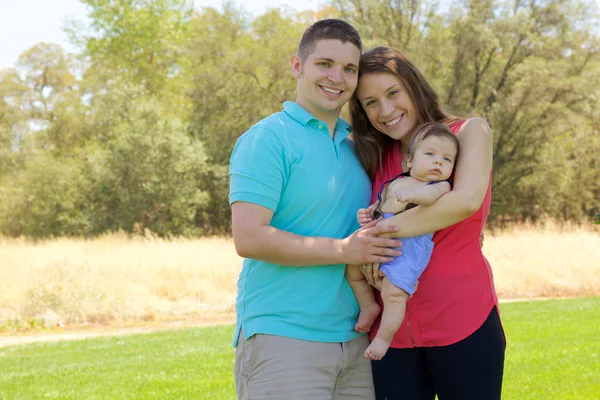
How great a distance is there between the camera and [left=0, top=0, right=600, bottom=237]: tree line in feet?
84.2

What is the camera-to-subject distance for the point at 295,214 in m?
2.86

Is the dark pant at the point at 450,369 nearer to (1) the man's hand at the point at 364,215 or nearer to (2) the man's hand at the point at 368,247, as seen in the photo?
(2) the man's hand at the point at 368,247

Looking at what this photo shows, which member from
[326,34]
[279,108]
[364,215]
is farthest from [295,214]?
[279,108]

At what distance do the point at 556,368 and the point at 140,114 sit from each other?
21.3 metres

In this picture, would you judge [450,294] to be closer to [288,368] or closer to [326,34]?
[288,368]

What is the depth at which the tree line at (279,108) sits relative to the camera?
25.7m

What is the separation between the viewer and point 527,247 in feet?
55.4

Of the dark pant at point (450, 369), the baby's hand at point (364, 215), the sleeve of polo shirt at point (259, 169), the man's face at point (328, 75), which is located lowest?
the dark pant at point (450, 369)

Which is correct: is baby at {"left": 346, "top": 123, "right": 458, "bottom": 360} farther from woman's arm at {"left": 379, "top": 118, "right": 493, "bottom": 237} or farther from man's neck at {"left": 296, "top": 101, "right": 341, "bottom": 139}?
man's neck at {"left": 296, "top": 101, "right": 341, "bottom": 139}

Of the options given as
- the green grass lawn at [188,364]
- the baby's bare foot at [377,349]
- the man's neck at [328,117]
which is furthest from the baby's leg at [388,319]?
the green grass lawn at [188,364]

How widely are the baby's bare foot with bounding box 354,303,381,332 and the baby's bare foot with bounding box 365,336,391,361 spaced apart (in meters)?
0.09

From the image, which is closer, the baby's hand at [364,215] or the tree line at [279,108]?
the baby's hand at [364,215]

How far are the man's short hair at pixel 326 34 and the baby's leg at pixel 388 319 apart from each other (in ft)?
3.33

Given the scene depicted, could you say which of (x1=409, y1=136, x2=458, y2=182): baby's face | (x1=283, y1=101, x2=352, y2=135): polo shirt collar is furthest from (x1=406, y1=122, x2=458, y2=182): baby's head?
(x1=283, y1=101, x2=352, y2=135): polo shirt collar
